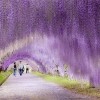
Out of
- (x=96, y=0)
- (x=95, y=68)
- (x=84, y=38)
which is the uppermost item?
(x=96, y=0)

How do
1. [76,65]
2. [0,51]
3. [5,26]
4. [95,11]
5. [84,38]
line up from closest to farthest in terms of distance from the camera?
[95,11], [84,38], [76,65], [5,26], [0,51]

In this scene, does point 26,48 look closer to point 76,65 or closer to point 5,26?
point 5,26

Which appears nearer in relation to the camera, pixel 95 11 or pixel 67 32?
pixel 95 11

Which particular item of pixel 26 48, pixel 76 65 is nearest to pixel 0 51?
pixel 26 48

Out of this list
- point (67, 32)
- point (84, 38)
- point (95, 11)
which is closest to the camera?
point (95, 11)

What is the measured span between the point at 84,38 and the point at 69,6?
5.13 ft

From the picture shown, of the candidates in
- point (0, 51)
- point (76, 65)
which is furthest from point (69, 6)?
point (0, 51)

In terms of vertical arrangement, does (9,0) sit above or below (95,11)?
above

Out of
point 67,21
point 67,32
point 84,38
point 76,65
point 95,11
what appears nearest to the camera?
point 95,11

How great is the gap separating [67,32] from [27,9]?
2354 millimetres

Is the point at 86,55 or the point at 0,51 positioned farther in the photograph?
the point at 0,51

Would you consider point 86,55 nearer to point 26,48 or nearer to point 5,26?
point 5,26

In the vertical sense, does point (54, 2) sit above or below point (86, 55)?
above

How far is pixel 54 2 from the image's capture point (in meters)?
17.0
